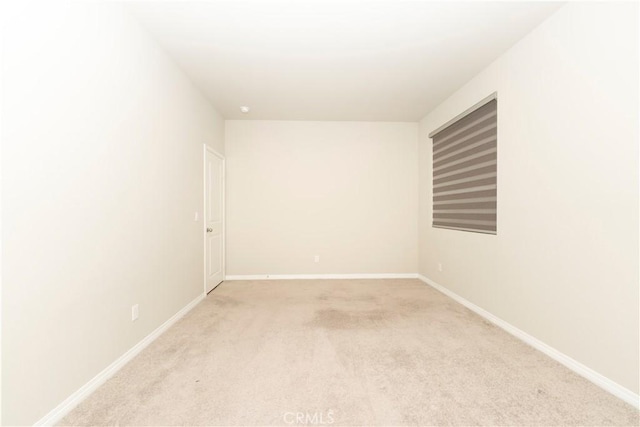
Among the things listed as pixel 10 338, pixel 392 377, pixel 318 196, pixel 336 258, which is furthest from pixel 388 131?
pixel 10 338

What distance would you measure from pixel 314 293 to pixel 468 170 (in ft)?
8.20

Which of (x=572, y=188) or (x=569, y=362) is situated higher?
(x=572, y=188)

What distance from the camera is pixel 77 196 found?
167 cm

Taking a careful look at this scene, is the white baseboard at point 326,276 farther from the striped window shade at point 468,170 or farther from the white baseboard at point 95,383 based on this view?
the white baseboard at point 95,383

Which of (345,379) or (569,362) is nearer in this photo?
(345,379)

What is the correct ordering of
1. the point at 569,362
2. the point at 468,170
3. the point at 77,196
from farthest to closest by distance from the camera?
the point at 468,170, the point at 569,362, the point at 77,196

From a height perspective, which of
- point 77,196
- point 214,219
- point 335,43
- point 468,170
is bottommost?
point 214,219

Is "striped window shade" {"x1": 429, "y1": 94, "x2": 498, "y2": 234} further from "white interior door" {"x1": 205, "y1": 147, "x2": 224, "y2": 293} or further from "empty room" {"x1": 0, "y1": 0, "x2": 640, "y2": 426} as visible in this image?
"white interior door" {"x1": 205, "y1": 147, "x2": 224, "y2": 293}

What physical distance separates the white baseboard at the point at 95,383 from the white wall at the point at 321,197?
229 centimetres

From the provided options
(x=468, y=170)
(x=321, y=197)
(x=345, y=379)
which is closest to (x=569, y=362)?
(x=345, y=379)

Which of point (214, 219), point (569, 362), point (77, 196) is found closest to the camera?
point (77, 196)

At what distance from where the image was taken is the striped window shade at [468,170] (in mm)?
3008

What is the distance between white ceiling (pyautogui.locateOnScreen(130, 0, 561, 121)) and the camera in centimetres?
214
